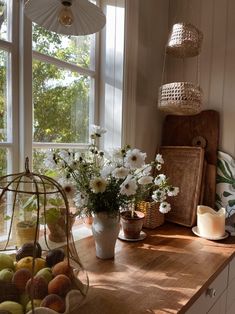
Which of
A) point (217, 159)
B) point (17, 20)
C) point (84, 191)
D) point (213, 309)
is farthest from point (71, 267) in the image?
point (217, 159)

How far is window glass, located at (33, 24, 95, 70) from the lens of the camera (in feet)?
4.19

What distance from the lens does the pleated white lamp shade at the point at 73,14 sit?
79cm

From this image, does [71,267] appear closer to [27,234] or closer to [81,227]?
[27,234]

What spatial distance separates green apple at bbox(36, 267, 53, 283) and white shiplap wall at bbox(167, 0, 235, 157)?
1201 mm

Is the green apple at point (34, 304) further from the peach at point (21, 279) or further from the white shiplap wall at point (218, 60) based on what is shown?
the white shiplap wall at point (218, 60)

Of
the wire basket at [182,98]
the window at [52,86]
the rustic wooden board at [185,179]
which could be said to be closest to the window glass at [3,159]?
the window at [52,86]

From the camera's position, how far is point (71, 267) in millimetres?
802

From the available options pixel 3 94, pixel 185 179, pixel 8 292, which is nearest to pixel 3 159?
pixel 3 94

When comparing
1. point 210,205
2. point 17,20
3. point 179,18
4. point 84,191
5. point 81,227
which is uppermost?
point 179,18

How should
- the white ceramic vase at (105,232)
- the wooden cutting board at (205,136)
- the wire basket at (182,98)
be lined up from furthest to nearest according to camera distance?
1. the wooden cutting board at (205,136)
2. the wire basket at (182,98)
3. the white ceramic vase at (105,232)

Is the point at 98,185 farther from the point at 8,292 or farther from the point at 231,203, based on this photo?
the point at 231,203

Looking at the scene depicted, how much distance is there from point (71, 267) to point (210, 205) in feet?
3.44

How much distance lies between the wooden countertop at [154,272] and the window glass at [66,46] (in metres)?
0.89

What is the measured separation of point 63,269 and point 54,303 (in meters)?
0.10
